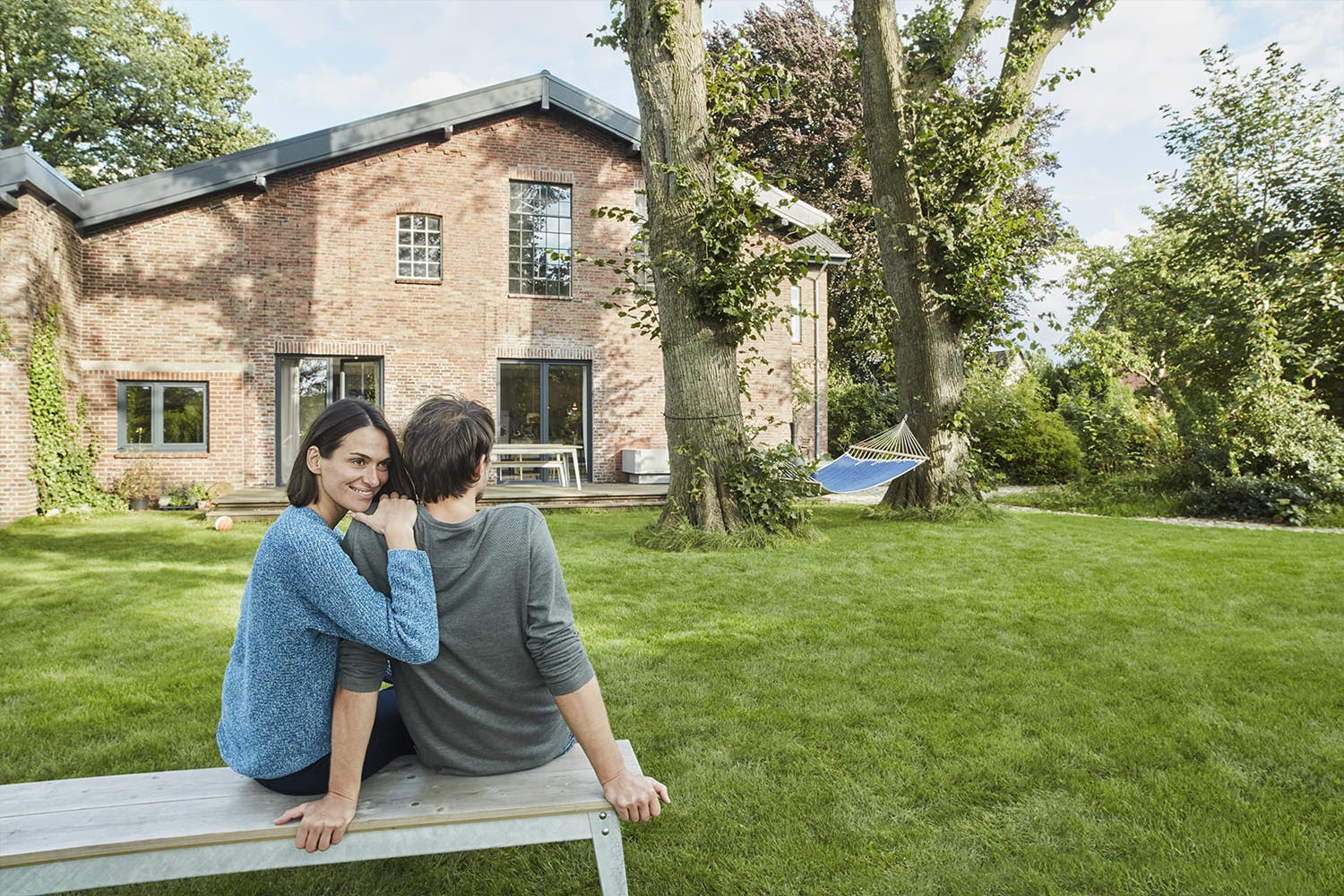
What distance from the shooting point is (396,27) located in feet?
62.3

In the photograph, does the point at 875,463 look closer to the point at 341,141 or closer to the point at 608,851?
the point at 608,851

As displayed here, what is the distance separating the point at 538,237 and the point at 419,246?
6.24 feet

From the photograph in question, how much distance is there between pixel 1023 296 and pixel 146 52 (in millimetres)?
24366

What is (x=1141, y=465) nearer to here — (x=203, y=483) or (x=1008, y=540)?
(x=1008, y=540)

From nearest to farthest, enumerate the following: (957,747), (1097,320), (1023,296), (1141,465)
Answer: (957,747) → (1141,465) → (1097,320) → (1023,296)

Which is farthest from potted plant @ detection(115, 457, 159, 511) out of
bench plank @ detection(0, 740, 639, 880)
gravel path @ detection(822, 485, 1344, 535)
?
bench plank @ detection(0, 740, 639, 880)

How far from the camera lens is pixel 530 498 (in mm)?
11742

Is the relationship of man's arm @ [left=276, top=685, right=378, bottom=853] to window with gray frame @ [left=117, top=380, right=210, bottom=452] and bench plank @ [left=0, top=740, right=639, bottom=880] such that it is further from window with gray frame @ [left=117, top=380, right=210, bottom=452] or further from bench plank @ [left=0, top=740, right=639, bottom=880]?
window with gray frame @ [left=117, top=380, right=210, bottom=452]

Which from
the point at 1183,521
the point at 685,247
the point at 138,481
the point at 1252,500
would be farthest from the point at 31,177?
the point at 1252,500

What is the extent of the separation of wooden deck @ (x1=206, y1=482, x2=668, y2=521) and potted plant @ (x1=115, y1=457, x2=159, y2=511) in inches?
48.2

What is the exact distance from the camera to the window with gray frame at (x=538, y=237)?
14023 millimetres

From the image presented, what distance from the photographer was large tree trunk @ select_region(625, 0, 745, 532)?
802cm

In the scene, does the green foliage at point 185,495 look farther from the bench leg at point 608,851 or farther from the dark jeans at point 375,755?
the bench leg at point 608,851

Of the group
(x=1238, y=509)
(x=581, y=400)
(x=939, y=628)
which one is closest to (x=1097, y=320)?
(x=1238, y=509)
